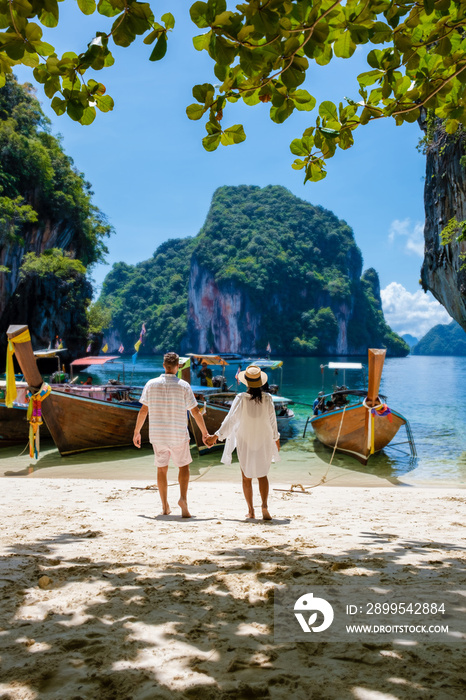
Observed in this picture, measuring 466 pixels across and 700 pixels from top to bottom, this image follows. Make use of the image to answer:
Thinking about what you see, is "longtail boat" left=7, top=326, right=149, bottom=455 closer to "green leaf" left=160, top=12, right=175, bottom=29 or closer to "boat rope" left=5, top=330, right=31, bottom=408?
"boat rope" left=5, top=330, right=31, bottom=408

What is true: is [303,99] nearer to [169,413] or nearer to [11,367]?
[169,413]

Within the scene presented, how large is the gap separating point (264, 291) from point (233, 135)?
86510 mm

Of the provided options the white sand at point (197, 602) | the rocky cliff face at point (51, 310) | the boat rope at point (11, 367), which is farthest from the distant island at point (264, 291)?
the white sand at point (197, 602)

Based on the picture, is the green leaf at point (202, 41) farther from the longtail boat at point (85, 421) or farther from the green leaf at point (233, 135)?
the longtail boat at point (85, 421)

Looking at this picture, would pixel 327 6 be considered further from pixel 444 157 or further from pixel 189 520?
pixel 444 157

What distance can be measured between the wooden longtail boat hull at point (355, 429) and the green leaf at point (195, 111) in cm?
831

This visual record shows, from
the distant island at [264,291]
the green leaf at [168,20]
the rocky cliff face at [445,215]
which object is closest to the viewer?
the green leaf at [168,20]

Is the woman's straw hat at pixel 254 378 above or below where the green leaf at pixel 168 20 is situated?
below

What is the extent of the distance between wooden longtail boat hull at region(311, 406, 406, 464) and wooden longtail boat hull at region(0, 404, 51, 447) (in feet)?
24.0

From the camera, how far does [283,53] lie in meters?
2.42

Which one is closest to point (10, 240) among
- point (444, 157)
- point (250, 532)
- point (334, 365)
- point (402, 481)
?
point (334, 365)

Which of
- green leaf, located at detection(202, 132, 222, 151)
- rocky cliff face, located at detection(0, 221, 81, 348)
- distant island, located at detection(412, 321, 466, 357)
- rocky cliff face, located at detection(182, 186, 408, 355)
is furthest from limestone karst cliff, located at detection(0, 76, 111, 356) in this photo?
distant island, located at detection(412, 321, 466, 357)

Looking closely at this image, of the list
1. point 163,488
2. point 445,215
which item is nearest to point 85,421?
point 163,488

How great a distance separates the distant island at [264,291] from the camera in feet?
291
